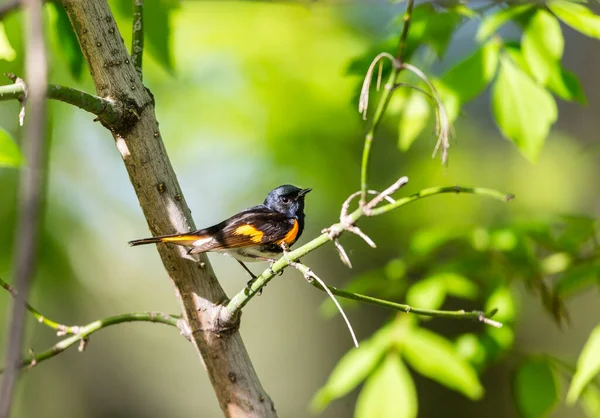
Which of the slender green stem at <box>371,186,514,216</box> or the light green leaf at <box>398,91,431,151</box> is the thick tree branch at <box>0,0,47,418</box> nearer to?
the slender green stem at <box>371,186,514,216</box>

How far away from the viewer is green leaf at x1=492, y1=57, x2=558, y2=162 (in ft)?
6.03

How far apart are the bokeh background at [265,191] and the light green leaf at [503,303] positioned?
92 cm

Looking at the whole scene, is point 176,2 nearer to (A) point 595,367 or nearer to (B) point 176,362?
(A) point 595,367

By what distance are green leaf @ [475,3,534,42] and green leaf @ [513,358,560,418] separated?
1.08m

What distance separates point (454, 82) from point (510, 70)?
0.54 feet

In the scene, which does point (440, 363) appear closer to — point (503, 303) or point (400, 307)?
point (503, 303)

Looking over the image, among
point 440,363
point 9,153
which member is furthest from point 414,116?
point 9,153

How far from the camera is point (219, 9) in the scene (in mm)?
3686

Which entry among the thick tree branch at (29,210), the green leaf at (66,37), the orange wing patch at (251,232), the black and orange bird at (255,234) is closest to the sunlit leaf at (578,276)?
the black and orange bird at (255,234)

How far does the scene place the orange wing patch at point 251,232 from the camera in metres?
1.69

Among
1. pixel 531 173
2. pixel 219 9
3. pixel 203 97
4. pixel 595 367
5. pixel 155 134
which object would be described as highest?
pixel 219 9

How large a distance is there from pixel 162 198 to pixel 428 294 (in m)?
1.09

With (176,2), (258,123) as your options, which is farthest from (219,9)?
(176,2)

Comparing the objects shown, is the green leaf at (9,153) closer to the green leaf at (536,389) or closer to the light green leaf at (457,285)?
the light green leaf at (457,285)
